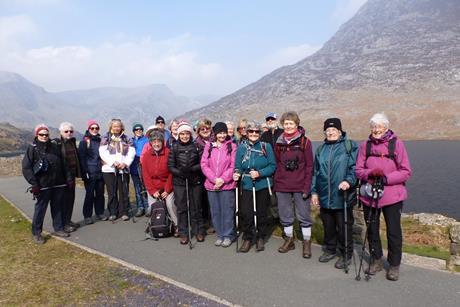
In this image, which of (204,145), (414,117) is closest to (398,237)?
(204,145)

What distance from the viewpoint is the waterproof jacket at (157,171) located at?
9164 millimetres

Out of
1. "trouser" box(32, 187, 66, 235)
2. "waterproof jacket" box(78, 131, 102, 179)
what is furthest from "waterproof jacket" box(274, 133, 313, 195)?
"trouser" box(32, 187, 66, 235)

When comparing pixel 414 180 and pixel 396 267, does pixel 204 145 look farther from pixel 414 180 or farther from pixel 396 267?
pixel 414 180

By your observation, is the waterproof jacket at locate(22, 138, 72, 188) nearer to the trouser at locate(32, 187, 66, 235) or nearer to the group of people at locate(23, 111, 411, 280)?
the group of people at locate(23, 111, 411, 280)

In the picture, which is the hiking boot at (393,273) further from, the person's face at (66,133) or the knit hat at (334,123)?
the person's face at (66,133)

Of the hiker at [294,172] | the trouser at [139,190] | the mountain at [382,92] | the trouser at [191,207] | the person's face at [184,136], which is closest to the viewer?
the hiker at [294,172]

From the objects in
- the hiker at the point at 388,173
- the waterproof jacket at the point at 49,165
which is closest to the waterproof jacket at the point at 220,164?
the hiker at the point at 388,173

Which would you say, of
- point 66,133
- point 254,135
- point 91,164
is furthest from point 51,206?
point 254,135

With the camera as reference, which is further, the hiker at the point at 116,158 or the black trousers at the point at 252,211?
the hiker at the point at 116,158

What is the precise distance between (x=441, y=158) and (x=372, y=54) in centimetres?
15398

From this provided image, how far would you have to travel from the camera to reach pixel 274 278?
22.1ft

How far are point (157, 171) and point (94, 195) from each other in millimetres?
3160

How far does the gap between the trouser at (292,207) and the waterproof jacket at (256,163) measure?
438 mm

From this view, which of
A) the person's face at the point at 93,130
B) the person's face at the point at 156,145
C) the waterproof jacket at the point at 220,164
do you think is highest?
the person's face at the point at 93,130
